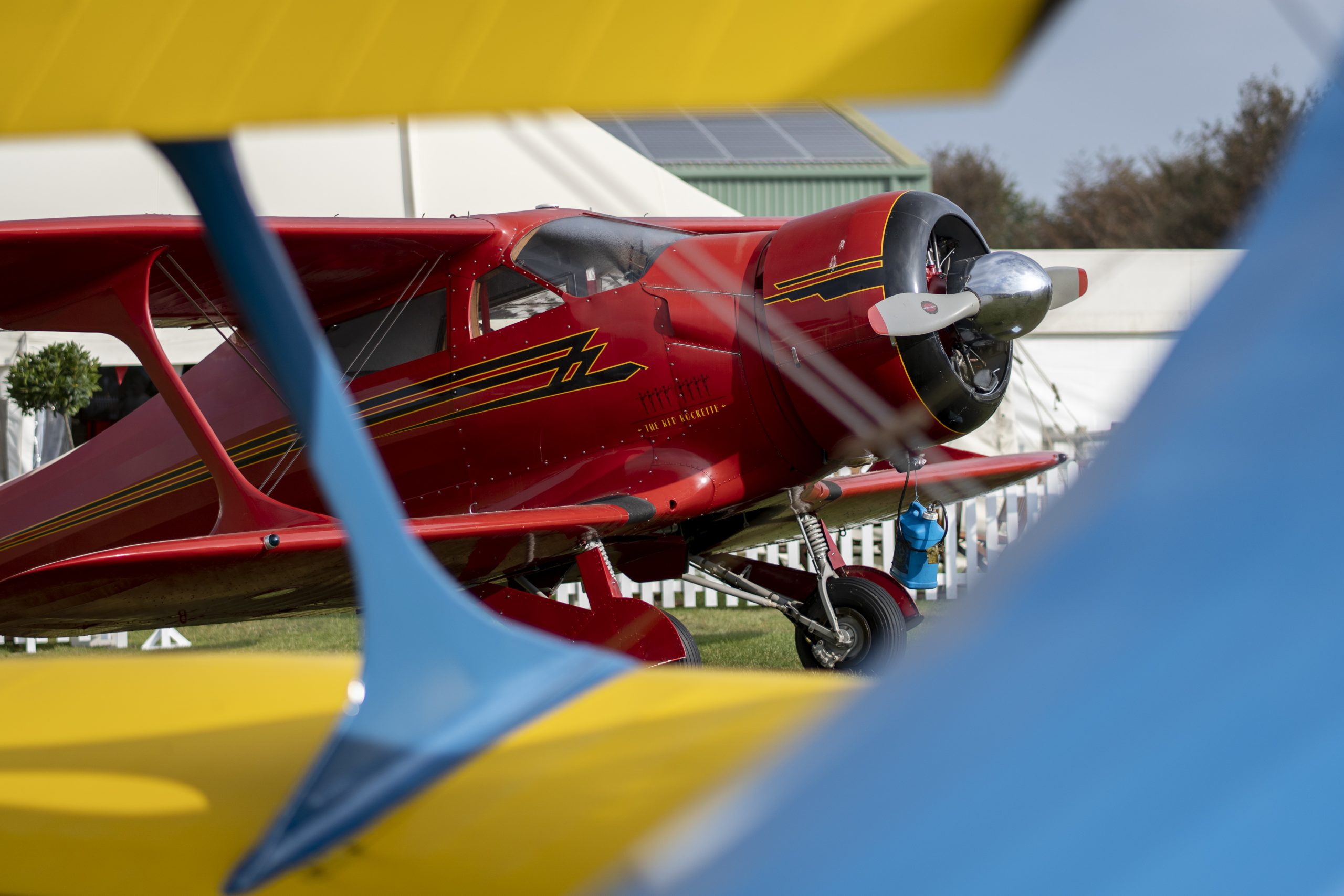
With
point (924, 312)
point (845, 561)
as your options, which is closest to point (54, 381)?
point (845, 561)

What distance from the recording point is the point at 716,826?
1.56 feet

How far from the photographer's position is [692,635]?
25.5 feet

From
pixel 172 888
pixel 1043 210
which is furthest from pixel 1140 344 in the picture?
pixel 172 888

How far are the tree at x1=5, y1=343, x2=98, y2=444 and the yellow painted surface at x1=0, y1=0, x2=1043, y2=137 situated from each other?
10821 mm

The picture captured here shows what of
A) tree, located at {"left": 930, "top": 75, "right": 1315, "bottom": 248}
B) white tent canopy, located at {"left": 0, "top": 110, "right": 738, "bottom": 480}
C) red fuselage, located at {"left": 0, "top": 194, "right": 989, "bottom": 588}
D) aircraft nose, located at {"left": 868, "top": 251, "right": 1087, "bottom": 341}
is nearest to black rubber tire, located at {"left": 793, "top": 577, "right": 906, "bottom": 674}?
red fuselage, located at {"left": 0, "top": 194, "right": 989, "bottom": 588}

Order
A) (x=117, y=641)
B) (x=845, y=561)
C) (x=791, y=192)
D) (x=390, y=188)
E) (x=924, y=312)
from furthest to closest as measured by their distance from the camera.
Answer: (x=791, y=192), (x=117, y=641), (x=845, y=561), (x=390, y=188), (x=924, y=312)

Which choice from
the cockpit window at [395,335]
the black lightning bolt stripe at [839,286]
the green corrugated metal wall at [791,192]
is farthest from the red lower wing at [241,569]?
the green corrugated metal wall at [791,192]

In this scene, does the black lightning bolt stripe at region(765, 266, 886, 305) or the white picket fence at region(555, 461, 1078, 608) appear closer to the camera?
the black lightning bolt stripe at region(765, 266, 886, 305)

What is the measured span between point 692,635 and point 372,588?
21.8 ft

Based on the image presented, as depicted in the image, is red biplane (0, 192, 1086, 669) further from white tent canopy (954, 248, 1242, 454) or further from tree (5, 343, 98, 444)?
tree (5, 343, 98, 444)

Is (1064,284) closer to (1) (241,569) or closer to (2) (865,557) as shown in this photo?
(1) (241,569)

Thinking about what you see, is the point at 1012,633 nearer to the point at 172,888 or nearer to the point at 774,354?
the point at 172,888

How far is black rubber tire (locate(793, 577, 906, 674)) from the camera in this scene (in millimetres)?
5066

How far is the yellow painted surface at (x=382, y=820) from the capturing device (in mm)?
1062
